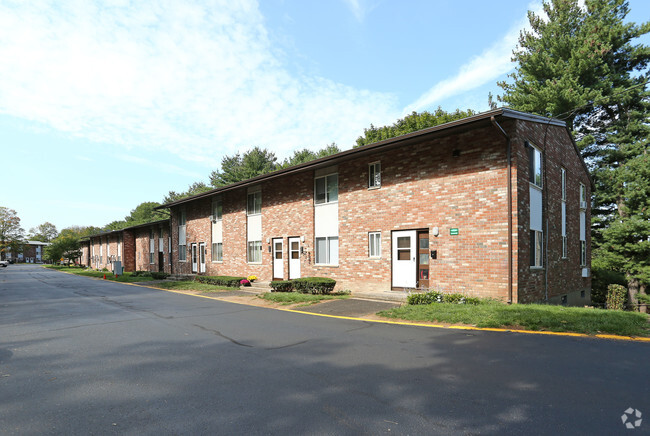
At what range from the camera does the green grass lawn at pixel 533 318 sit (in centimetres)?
715

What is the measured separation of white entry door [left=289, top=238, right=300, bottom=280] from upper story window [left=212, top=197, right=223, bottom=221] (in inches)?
313

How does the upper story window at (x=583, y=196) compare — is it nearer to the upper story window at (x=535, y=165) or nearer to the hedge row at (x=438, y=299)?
the upper story window at (x=535, y=165)

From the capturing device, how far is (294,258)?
1819cm

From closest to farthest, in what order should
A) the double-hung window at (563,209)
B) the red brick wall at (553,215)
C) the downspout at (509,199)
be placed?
the downspout at (509,199) → the red brick wall at (553,215) → the double-hung window at (563,209)

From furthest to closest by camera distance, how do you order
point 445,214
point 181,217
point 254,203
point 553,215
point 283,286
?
point 181,217, point 254,203, point 283,286, point 553,215, point 445,214

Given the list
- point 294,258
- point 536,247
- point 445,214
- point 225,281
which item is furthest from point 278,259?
point 536,247

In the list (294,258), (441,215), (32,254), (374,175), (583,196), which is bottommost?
(32,254)

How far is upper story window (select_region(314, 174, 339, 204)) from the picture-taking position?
1614 cm

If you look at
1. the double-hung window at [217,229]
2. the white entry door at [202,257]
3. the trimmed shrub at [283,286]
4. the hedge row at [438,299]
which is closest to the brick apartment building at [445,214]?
the hedge row at [438,299]

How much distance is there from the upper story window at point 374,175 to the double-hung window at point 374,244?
6.39ft

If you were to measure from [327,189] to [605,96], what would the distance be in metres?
21.2

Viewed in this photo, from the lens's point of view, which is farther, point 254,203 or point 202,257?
point 202,257

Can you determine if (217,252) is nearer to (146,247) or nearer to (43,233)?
(146,247)

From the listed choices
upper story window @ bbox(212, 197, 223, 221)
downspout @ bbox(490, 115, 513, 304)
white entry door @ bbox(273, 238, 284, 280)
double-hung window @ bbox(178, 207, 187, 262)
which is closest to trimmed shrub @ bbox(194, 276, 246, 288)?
white entry door @ bbox(273, 238, 284, 280)
